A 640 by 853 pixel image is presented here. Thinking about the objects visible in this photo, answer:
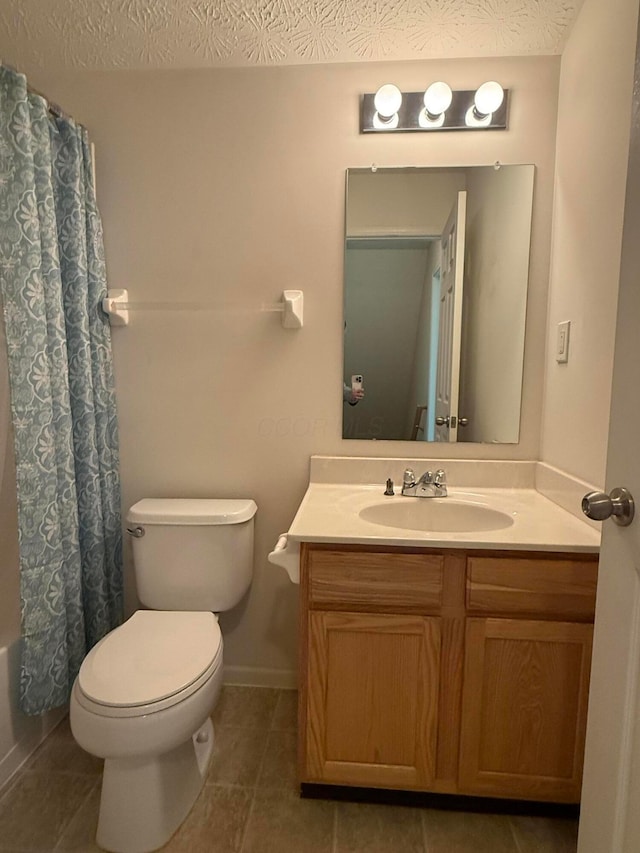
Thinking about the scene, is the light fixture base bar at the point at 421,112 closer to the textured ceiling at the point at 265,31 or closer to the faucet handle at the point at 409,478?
the textured ceiling at the point at 265,31

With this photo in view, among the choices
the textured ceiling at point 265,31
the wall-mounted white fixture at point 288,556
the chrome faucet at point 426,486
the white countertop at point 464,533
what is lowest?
the wall-mounted white fixture at point 288,556

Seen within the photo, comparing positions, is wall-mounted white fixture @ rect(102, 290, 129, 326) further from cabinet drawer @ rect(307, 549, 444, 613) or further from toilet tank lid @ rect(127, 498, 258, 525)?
cabinet drawer @ rect(307, 549, 444, 613)

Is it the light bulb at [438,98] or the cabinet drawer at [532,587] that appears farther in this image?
the light bulb at [438,98]

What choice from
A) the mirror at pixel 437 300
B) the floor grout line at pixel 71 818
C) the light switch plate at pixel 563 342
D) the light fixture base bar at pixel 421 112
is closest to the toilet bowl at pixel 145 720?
the floor grout line at pixel 71 818

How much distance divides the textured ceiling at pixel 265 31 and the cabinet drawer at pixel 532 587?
1543 millimetres

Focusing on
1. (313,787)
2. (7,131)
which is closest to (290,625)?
(313,787)

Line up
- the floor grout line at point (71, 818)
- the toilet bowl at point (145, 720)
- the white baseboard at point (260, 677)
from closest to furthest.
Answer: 1. the toilet bowl at point (145, 720)
2. the floor grout line at point (71, 818)
3. the white baseboard at point (260, 677)

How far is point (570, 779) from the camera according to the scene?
120 centimetres

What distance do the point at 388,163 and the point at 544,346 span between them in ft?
2.70

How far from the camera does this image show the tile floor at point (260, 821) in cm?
119

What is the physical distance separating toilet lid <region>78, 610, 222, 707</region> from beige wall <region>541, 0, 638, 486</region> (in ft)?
3.88

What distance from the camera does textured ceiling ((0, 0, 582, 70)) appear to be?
4.33 feet

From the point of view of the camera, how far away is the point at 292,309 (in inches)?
61.6

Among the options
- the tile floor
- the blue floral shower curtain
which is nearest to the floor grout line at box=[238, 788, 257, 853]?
the tile floor
